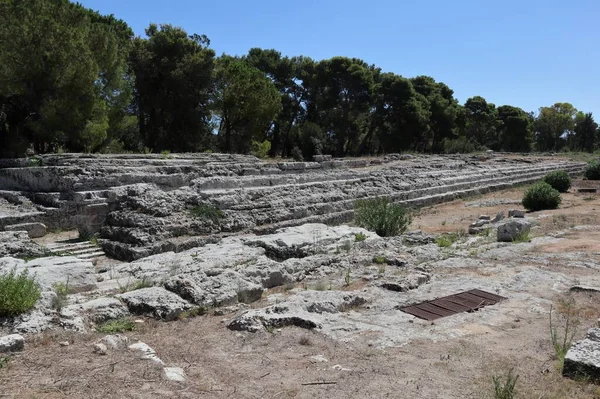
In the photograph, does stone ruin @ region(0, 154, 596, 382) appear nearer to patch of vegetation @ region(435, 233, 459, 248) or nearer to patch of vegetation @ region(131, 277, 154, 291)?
patch of vegetation @ region(131, 277, 154, 291)

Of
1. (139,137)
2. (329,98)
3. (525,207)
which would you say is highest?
(329,98)

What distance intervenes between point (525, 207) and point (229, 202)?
1080 cm

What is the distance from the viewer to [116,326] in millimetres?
4574

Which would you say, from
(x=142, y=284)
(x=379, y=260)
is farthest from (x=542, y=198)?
(x=142, y=284)

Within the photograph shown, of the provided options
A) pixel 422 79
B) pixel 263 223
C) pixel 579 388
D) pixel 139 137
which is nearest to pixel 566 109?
pixel 422 79

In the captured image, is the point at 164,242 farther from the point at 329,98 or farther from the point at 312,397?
the point at 329,98

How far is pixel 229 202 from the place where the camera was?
34.7 feet

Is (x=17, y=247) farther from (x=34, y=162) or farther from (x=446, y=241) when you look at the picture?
(x=446, y=241)

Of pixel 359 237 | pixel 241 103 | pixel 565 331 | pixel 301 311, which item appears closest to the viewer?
pixel 565 331

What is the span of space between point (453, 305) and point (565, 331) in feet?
3.80

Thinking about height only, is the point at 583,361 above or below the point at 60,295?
below

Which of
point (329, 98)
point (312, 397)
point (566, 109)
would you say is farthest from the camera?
point (566, 109)

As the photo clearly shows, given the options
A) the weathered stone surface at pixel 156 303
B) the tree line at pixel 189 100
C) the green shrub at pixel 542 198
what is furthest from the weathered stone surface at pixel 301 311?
the tree line at pixel 189 100

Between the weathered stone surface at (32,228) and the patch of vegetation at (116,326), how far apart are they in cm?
637
